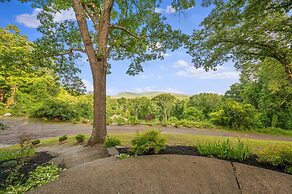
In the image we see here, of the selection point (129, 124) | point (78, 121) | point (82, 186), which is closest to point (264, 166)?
point (82, 186)

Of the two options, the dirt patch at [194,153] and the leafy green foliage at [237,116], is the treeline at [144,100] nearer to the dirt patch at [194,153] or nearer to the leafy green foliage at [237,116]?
the leafy green foliage at [237,116]

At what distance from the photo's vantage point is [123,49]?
7980mm

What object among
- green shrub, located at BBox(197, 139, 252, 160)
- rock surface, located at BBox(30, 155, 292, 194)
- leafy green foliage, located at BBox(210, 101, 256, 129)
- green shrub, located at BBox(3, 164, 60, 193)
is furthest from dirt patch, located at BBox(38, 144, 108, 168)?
leafy green foliage, located at BBox(210, 101, 256, 129)

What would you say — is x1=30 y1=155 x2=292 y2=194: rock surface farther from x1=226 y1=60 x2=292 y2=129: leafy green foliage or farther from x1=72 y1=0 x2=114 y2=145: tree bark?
x1=226 y1=60 x2=292 y2=129: leafy green foliage

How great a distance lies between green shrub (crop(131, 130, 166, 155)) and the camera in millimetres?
4227

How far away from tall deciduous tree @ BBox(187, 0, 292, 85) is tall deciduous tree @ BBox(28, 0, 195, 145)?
920 mm

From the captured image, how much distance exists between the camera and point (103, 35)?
637 cm

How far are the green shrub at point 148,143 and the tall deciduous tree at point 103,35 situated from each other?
2.18 m

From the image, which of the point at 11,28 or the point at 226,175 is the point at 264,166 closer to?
the point at 226,175

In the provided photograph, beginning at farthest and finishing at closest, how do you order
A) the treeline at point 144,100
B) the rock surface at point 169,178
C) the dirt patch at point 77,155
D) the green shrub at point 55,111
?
1. the green shrub at point 55,111
2. the treeline at point 144,100
3. the dirt patch at point 77,155
4. the rock surface at point 169,178

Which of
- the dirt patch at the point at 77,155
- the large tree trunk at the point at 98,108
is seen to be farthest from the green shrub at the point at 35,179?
the large tree trunk at the point at 98,108

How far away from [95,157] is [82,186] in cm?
189

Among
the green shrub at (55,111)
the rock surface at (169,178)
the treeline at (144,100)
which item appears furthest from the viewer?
the green shrub at (55,111)

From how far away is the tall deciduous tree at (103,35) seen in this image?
20.1ft
